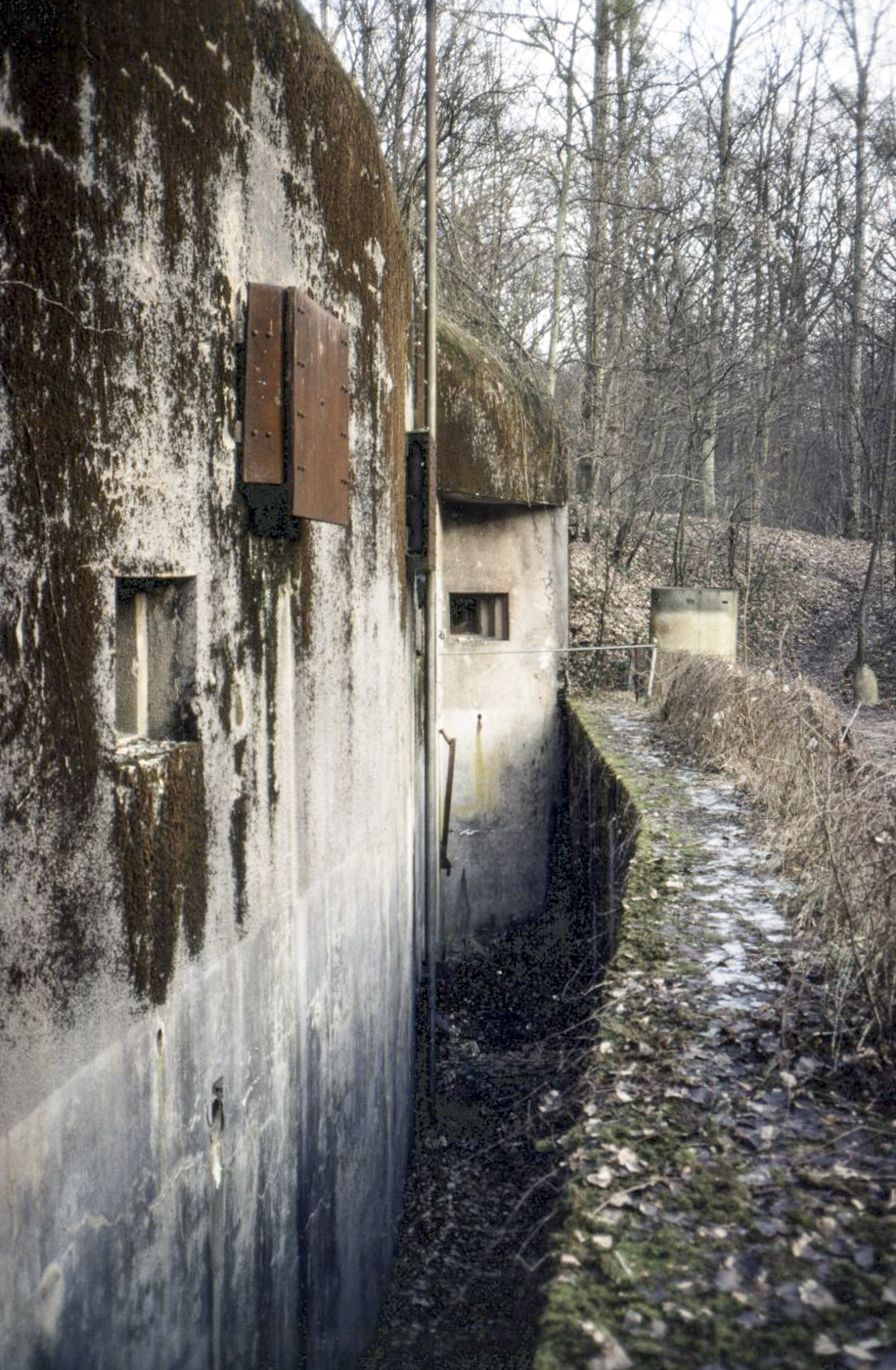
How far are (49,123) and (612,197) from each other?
13.7 m

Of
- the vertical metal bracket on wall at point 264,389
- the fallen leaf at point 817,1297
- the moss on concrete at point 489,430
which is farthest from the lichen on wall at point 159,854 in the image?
the moss on concrete at point 489,430

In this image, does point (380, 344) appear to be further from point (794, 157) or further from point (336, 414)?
point (794, 157)

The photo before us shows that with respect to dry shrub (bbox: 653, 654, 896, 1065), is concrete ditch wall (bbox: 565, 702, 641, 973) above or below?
below

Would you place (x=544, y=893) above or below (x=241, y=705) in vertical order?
below

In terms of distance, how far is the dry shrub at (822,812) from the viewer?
10.6 ft

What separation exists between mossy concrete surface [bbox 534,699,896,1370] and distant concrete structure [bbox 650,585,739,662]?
23.0ft

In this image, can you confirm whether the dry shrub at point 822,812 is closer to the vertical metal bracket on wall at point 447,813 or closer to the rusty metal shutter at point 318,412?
the vertical metal bracket on wall at point 447,813

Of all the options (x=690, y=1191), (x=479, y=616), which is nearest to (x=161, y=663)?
(x=690, y=1191)

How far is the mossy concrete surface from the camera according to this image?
209cm

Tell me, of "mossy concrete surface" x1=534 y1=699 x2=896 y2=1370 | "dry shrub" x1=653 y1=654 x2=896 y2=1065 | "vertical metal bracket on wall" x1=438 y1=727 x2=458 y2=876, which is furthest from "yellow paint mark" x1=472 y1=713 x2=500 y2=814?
"mossy concrete surface" x1=534 y1=699 x2=896 y2=1370

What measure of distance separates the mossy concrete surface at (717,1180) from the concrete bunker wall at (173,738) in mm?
1144

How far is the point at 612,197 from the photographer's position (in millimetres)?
14883

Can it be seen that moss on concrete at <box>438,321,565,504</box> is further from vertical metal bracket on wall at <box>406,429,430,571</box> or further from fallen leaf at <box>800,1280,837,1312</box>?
fallen leaf at <box>800,1280,837,1312</box>

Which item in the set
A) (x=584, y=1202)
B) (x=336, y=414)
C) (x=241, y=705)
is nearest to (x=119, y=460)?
(x=241, y=705)
